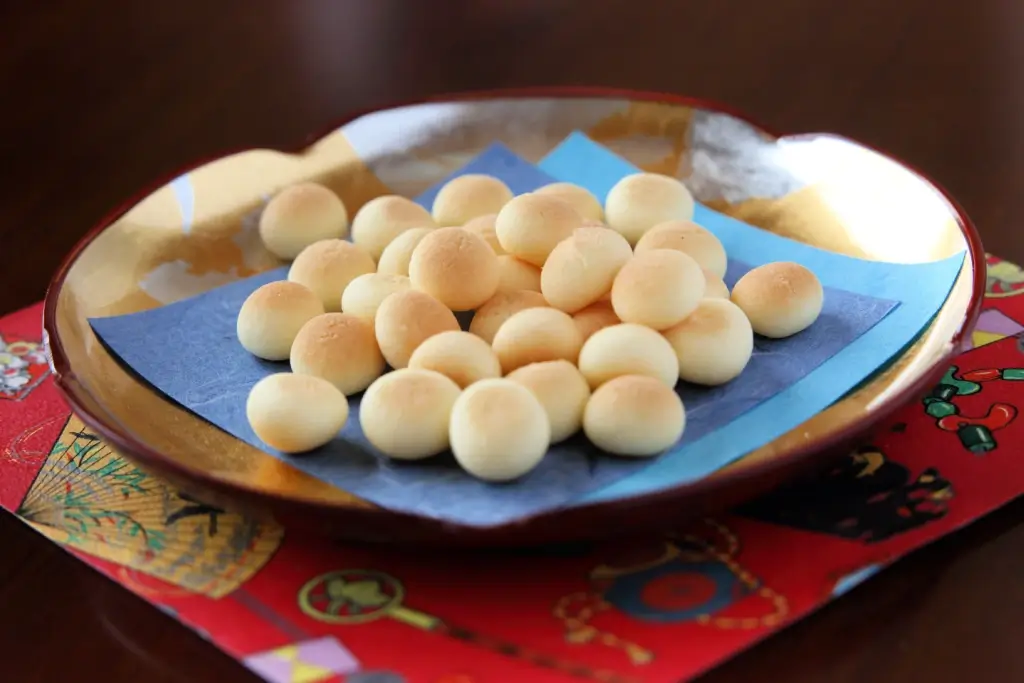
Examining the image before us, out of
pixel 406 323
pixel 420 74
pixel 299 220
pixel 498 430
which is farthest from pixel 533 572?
pixel 420 74

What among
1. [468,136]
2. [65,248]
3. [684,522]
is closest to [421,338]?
[684,522]

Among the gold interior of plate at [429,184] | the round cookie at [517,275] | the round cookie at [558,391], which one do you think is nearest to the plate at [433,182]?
the gold interior of plate at [429,184]

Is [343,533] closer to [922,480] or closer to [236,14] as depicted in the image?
[922,480]

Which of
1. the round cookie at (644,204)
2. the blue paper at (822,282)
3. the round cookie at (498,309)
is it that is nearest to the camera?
the blue paper at (822,282)

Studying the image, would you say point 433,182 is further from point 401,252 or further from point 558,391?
point 558,391

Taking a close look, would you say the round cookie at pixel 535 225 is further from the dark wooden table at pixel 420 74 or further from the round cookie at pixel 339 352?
the dark wooden table at pixel 420 74

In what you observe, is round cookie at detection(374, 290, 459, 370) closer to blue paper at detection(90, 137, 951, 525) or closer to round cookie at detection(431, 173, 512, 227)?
blue paper at detection(90, 137, 951, 525)
